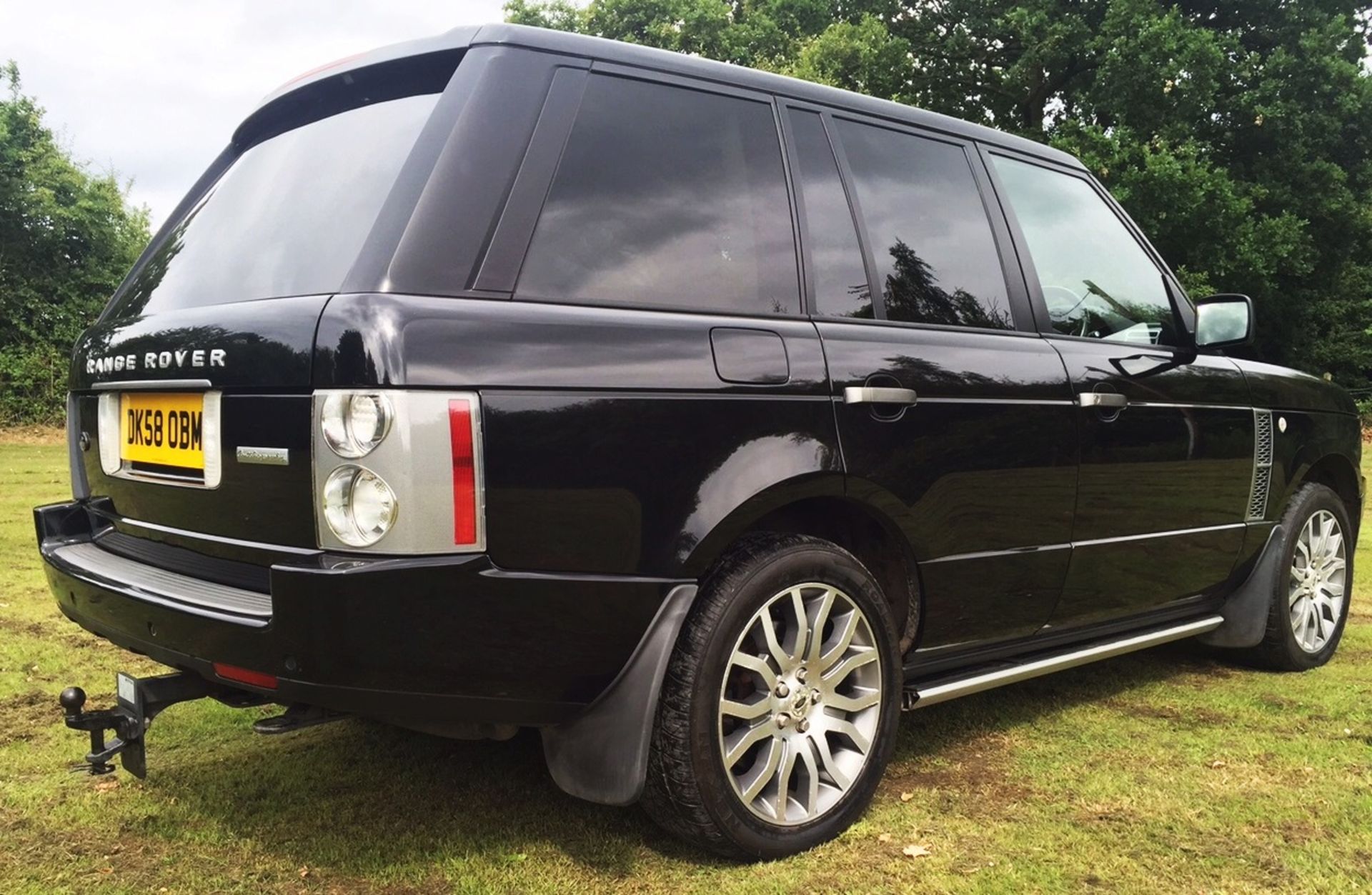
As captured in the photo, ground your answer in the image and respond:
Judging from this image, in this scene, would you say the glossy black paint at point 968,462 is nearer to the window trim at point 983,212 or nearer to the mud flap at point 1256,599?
the window trim at point 983,212

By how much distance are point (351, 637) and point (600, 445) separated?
61 cm

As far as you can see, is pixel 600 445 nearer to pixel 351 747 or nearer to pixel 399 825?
pixel 399 825

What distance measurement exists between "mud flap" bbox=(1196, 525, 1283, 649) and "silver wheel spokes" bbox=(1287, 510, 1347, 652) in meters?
0.14

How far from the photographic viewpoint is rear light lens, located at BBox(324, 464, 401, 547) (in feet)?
6.77

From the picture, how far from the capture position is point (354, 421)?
6.80 ft

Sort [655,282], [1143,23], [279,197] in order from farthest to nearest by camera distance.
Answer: [1143,23], [279,197], [655,282]

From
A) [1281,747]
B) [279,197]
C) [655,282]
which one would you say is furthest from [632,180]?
[1281,747]

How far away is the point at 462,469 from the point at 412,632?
33 cm

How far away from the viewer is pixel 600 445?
2.26 meters

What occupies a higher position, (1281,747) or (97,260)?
(97,260)

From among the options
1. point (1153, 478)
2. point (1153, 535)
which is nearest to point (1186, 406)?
point (1153, 478)

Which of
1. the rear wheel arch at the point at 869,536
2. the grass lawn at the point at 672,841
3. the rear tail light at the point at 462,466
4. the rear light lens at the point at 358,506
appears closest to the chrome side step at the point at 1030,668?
the rear wheel arch at the point at 869,536

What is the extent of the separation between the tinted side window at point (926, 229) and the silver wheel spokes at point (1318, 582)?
2124 millimetres

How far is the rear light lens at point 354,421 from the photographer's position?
205cm
